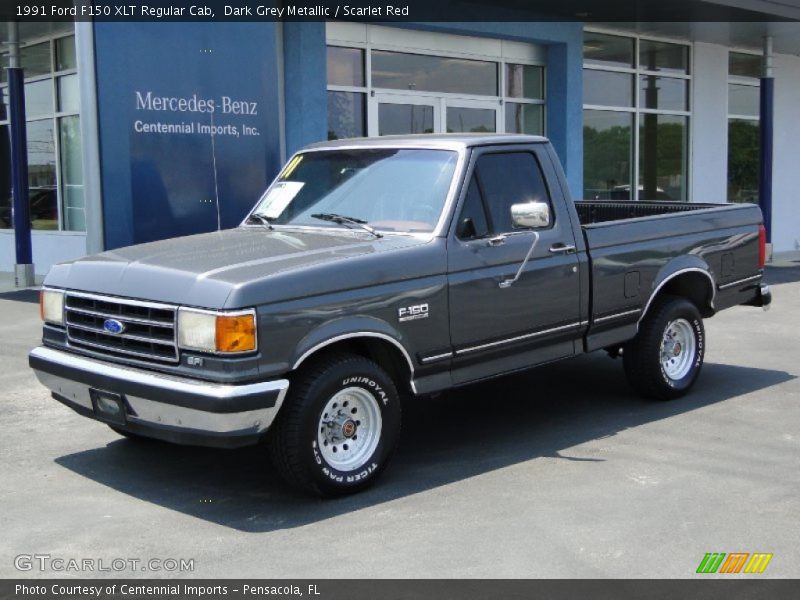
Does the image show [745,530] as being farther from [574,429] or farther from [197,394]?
Answer: [197,394]

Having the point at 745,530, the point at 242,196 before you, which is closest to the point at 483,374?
the point at 745,530

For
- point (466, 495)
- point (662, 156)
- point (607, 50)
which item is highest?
point (607, 50)

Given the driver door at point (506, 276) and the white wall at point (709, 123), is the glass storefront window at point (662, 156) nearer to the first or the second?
the white wall at point (709, 123)

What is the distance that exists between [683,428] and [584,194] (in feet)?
35.0

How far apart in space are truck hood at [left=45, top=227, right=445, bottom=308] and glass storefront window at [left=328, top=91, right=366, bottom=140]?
754 cm

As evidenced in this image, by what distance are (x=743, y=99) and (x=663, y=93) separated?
2.64m

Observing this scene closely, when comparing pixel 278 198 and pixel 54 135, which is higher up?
pixel 54 135

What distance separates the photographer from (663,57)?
60.6ft

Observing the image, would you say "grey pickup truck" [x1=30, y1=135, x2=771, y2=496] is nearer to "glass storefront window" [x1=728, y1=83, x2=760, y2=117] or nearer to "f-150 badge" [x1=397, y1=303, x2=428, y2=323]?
"f-150 badge" [x1=397, y1=303, x2=428, y2=323]

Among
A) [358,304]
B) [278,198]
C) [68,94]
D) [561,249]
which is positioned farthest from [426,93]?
[358,304]

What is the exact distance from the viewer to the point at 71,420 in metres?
7.23

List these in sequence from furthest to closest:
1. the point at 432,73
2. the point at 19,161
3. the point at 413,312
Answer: the point at 432,73, the point at 19,161, the point at 413,312

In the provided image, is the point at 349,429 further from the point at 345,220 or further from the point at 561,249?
the point at 561,249

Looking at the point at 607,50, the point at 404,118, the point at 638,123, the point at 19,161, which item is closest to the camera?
the point at 19,161
